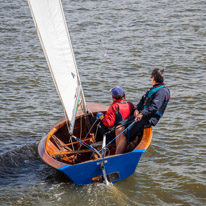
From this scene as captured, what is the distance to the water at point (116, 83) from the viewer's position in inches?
239

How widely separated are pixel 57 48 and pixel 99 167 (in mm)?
1797

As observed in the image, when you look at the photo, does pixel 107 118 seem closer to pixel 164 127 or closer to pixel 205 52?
pixel 164 127

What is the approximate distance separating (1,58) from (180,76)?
4966 millimetres

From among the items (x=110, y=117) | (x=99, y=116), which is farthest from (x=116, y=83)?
(x=110, y=117)

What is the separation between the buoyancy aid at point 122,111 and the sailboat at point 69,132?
14.2 inches

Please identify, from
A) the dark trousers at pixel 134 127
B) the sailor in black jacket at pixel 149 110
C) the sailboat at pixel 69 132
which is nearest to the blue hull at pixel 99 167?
the sailboat at pixel 69 132

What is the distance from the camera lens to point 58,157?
21.0 feet

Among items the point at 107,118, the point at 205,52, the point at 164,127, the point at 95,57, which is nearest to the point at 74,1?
the point at 95,57

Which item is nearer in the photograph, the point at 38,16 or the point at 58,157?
the point at 38,16

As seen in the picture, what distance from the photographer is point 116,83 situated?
10016 millimetres

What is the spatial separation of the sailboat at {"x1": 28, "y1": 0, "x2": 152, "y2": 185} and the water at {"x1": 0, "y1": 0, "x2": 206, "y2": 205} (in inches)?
12.2

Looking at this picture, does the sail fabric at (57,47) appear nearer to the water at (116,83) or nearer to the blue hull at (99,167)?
the blue hull at (99,167)

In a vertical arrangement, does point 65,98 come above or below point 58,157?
above

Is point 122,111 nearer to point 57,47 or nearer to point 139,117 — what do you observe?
point 139,117
